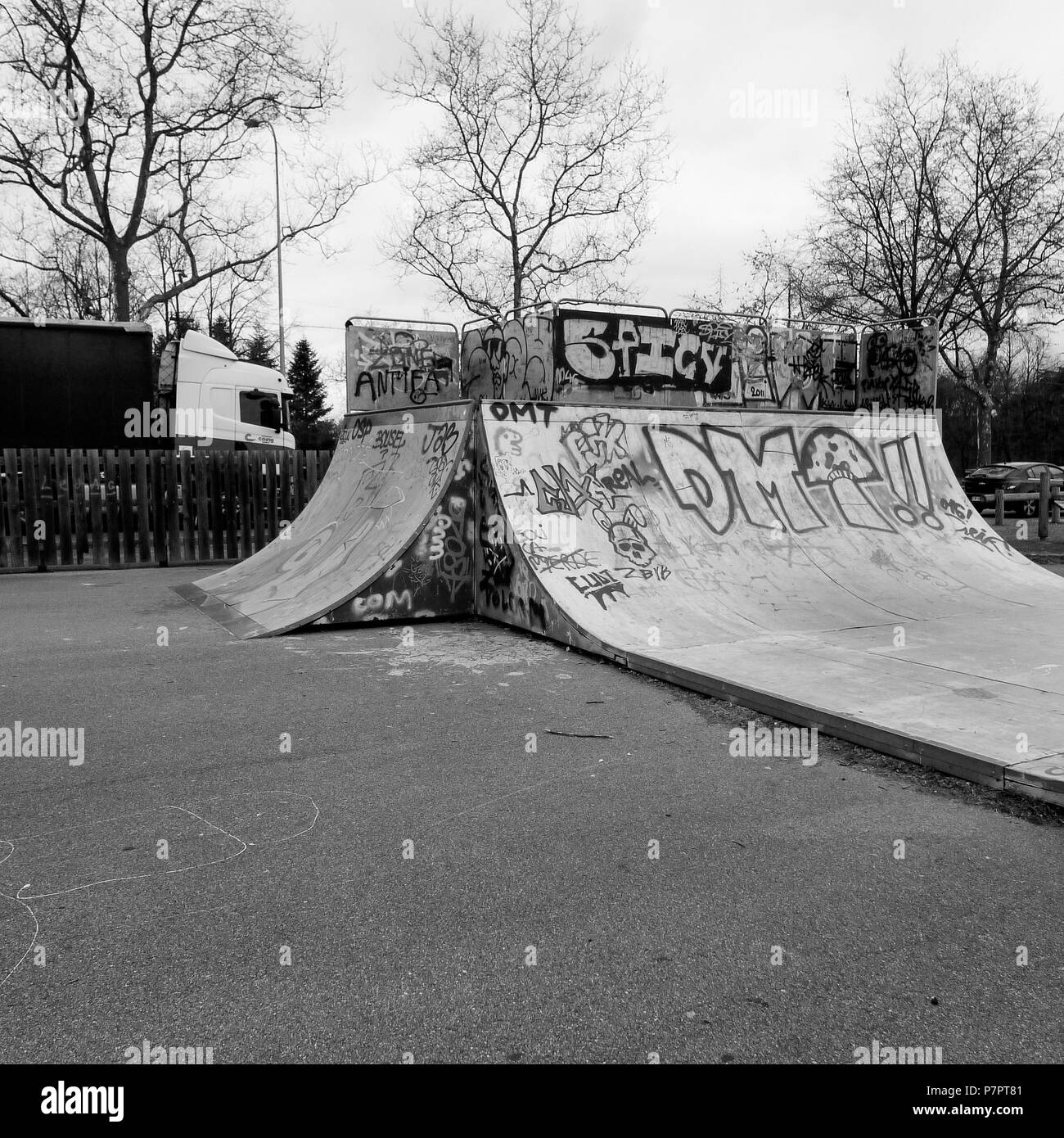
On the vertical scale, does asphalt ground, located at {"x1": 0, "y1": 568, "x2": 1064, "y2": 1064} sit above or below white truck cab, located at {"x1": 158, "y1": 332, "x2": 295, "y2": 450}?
below

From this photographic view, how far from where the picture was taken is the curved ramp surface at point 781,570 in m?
5.86

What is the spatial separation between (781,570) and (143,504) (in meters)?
10.9

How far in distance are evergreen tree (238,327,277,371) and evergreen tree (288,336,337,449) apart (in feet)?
5.52

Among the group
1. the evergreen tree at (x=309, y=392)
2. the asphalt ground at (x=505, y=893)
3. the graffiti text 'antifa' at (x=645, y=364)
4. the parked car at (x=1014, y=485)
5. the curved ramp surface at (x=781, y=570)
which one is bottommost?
the asphalt ground at (x=505, y=893)

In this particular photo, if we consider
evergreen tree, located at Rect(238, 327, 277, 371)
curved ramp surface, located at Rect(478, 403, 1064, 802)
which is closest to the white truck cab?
curved ramp surface, located at Rect(478, 403, 1064, 802)

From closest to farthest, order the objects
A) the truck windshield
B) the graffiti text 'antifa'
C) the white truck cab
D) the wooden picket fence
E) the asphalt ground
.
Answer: the asphalt ground < the graffiti text 'antifa' < the wooden picket fence < the white truck cab < the truck windshield

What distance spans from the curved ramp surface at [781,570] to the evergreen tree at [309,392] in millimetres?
46673

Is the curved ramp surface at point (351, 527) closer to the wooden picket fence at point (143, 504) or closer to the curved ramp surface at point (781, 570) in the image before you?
the curved ramp surface at point (781, 570)

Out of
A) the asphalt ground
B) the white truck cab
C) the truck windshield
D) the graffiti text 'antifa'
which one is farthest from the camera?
the truck windshield

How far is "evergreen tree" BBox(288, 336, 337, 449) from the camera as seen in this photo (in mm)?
55500

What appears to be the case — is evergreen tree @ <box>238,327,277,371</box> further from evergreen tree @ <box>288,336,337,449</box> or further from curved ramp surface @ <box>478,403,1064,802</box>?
curved ramp surface @ <box>478,403,1064,802</box>

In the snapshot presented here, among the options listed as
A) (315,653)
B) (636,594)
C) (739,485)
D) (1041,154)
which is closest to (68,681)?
(315,653)

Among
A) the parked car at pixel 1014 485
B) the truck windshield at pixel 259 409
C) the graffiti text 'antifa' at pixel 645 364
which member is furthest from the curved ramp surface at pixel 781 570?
the truck windshield at pixel 259 409

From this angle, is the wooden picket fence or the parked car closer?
the wooden picket fence
